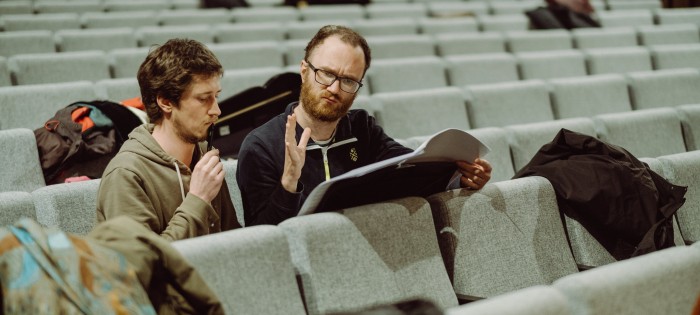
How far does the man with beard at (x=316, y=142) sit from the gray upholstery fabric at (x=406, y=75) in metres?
0.52

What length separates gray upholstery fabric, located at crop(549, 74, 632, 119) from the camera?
1.23 m

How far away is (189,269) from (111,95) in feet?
2.13

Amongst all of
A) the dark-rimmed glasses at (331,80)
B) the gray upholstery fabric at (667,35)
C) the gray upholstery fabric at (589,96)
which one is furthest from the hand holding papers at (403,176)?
the gray upholstery fabric at (667,35)

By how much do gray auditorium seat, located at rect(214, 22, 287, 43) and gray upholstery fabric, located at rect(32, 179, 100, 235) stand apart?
867 millimetres

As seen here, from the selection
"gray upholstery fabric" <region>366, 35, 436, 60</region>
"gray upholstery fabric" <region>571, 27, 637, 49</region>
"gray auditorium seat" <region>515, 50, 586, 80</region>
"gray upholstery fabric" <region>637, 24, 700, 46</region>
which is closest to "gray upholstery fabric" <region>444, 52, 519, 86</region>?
"gray auditorium seat" <region>515, 50, 586, 80</region>

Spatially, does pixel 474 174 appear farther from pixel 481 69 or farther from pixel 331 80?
pixel 481 69

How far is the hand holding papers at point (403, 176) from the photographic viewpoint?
0.58m

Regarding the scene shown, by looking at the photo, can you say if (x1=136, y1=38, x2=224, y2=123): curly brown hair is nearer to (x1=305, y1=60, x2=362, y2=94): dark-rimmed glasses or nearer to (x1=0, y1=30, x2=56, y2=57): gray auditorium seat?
(x1=305, y1=60, x2=362, y2=94): dark-rimmed glasses

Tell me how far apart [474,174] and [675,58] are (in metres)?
1.04

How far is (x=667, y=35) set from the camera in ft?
5.60

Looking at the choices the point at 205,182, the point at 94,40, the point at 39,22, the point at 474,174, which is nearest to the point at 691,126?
the point at 474,174

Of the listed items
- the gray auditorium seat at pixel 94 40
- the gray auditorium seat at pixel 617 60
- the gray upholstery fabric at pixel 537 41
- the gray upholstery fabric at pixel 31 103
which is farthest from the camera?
the gray upholstery fabric at pixel 537 41

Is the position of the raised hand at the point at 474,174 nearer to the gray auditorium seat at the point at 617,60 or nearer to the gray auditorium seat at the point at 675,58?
the gray auditorium seat at the point at 617,60

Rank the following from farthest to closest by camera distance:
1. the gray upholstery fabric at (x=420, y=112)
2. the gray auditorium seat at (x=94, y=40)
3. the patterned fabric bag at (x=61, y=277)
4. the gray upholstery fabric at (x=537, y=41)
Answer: the gray upholstery fabric at (x=537, y=41) < the gray auditorium seat at (x=94, y=40) < the gray upholstery fabric at (x=420, y=112) < the patterned fabric bag at (x=61, y=277)
